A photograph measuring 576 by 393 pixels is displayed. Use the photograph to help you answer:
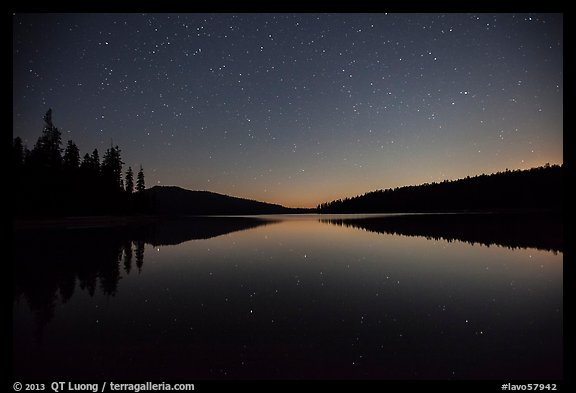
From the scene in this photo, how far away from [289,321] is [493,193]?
172 m

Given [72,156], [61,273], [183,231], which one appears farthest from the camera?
[72,156]

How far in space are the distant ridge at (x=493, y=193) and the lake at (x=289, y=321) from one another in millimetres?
144693

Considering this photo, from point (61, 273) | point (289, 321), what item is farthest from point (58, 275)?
point (289, 321)

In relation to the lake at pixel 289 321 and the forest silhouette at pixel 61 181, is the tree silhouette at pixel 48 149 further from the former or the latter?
the lake at pixel 289 321

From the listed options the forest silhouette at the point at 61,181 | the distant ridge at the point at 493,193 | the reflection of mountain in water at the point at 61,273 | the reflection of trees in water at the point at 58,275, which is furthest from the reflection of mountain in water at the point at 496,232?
the distant ridge at the point at 493,193

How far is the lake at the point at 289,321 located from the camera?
18.9 ft

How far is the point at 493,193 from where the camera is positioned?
146m

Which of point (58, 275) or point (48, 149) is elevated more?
point (48, 149)

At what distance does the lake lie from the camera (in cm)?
577

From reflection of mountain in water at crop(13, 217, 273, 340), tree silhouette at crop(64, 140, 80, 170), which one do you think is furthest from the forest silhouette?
reflection of mountain in water at crop(13, 217, 273, 340)

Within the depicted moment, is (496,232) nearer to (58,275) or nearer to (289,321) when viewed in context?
(289,321)

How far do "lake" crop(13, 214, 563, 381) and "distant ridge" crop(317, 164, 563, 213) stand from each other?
145m

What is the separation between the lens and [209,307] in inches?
356
